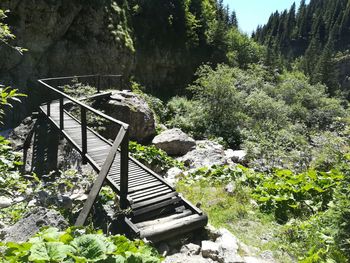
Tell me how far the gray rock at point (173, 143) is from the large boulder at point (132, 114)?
2.03 ft

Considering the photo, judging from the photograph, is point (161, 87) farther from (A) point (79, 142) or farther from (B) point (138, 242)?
(B) point (138, 242)

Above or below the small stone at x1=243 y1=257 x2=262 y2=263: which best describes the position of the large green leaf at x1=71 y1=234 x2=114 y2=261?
above

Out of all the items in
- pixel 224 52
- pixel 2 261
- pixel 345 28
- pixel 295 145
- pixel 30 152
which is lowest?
pixel 295 145

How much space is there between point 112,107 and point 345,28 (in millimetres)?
Answer: 131111

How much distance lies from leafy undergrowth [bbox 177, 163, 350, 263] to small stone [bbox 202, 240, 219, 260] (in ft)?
Answer: 2.70

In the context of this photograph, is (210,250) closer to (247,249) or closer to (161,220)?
(247,249)

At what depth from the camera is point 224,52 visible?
36.6 metres

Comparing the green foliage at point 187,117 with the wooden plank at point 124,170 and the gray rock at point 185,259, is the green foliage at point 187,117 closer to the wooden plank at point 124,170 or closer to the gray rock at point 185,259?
the wooden plank at point 124,170

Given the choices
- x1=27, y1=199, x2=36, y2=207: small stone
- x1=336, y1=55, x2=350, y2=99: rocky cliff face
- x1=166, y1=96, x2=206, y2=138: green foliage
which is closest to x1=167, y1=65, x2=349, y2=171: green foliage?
x1=166, y1=96, x2=206, y2=138: green foliage

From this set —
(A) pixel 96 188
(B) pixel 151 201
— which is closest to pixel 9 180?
(A) pixel 96 188

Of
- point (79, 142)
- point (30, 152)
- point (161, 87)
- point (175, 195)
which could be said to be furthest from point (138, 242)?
point (161, 87)

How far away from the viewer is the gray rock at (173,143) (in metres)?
13.2

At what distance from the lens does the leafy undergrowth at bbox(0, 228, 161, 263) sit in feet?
7.21

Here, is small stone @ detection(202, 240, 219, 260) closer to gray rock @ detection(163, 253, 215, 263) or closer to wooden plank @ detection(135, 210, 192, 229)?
gray rock @ detection(163, 253, 215, 263)
